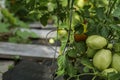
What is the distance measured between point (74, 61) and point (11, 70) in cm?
83

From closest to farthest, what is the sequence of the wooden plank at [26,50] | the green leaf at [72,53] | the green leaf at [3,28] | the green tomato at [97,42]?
the green tomato at [97,42] < the green leaf at [72,53] < the wooden plank at [26,50] < the green leaf at [3,28]

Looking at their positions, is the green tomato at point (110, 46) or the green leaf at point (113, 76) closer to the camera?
the green leaf at point (113, 76)

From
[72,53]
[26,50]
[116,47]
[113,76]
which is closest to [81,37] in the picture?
[72,53]

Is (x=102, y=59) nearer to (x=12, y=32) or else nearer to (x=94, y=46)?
(x=94, y=46)

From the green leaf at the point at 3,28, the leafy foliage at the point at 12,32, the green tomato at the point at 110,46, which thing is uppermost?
the green tomato at the point at 110,46

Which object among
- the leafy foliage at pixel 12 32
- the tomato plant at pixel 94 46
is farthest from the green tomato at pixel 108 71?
the leafy foliage at pixel 12 32

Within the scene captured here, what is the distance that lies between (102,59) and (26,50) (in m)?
2.11

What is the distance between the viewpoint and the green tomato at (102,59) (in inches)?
80.0

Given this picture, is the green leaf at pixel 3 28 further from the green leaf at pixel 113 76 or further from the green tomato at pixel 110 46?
the green leaf at pixel 113 76

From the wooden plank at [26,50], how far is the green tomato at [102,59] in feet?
5.37

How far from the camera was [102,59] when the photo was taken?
2029 mm

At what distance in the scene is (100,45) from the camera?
6.75 ft

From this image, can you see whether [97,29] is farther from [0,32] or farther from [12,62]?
[0,32]

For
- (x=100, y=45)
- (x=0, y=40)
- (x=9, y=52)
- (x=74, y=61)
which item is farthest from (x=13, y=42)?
(x=100, y=45)
